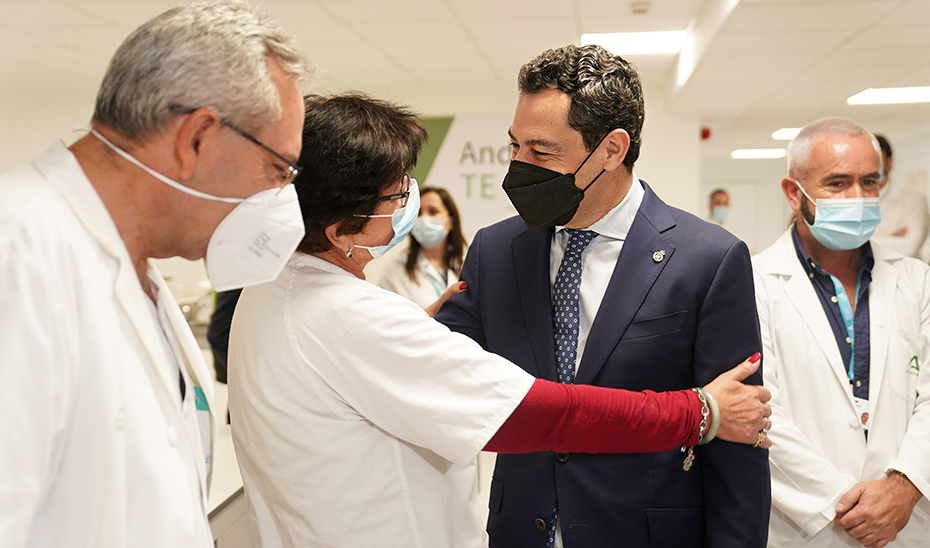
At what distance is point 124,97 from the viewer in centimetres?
89

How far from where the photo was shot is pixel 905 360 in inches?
77.6

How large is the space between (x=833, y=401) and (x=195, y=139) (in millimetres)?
1805

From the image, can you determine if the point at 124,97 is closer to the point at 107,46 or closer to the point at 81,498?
the point at 81,498

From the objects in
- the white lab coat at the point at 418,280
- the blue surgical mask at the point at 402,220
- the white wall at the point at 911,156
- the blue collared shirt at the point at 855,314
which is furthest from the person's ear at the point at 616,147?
the white wall at the point at 911,156

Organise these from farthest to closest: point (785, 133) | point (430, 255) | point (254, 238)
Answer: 1. point (785, 133)
2. point (430, 255)
3. point (254, 238)

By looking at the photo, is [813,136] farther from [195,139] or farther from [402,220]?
[195,139]

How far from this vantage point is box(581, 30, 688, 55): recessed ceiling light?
4785mm

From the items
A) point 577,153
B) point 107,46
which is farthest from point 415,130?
point 107,46

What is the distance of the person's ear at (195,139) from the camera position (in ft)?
2.95

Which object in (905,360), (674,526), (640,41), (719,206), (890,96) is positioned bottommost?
(674,526)

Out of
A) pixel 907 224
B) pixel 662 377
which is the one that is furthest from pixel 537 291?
pixel 907 224

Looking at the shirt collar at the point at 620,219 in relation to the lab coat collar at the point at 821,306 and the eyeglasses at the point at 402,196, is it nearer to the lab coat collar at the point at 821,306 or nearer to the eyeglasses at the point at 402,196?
the eyeglasses at the point at 402,196

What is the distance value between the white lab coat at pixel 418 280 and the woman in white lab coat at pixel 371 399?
2894mm

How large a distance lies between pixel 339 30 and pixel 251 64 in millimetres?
3987
